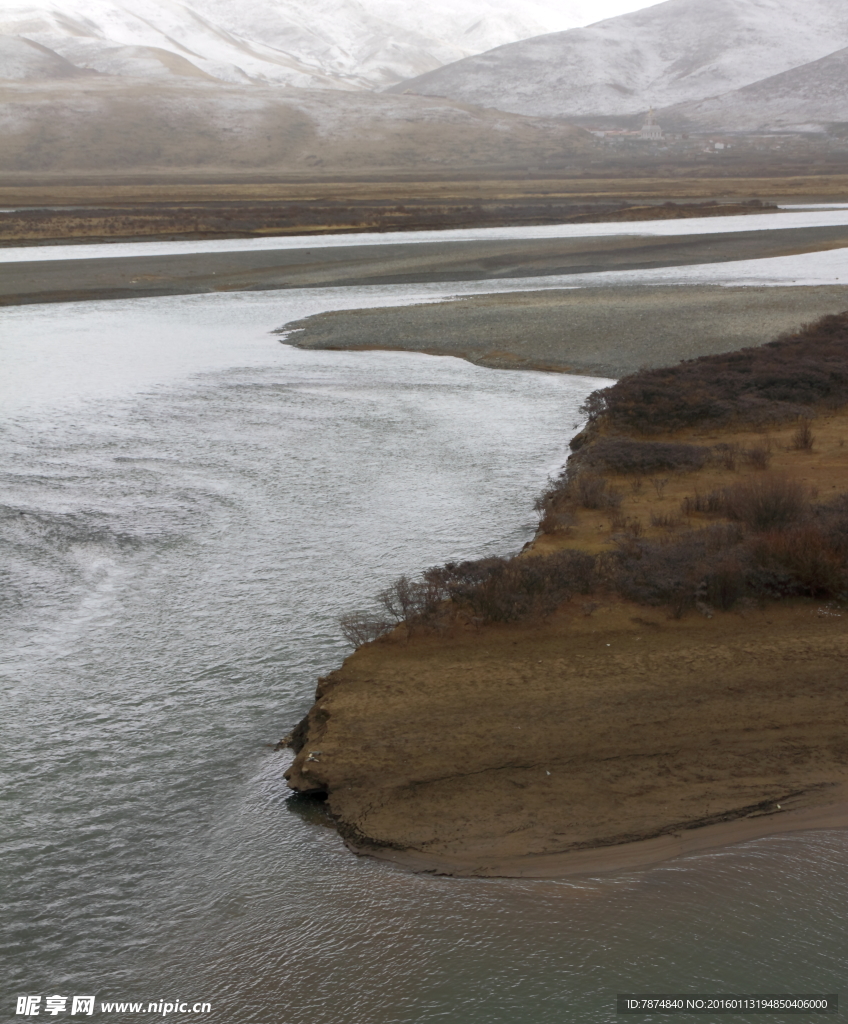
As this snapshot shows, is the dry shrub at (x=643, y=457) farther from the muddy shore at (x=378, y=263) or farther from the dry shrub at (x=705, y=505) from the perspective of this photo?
the muddy shore at (x=378, y=263)

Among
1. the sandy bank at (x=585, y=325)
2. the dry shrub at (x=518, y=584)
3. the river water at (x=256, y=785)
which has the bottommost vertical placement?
the river water at (x=256, y=785)

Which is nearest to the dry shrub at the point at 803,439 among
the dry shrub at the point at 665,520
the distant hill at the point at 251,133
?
the dry shrub at the point at 665,520

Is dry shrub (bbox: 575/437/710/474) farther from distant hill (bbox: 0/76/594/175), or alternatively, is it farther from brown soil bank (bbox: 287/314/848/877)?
distant hill (bbox: 0/76/594/175)

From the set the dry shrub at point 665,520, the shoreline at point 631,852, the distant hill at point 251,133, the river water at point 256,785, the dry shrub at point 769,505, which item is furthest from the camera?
the distant hill at point 251,133

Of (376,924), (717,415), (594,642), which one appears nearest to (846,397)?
(717,415)

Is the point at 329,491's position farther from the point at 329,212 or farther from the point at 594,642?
the point at 329,212

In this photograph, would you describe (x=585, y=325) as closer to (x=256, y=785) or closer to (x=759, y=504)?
(x=759, y=504)

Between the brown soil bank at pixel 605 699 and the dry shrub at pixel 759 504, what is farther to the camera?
the dry shrub at pixel 759 504

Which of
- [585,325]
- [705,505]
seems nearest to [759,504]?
[705,505]
